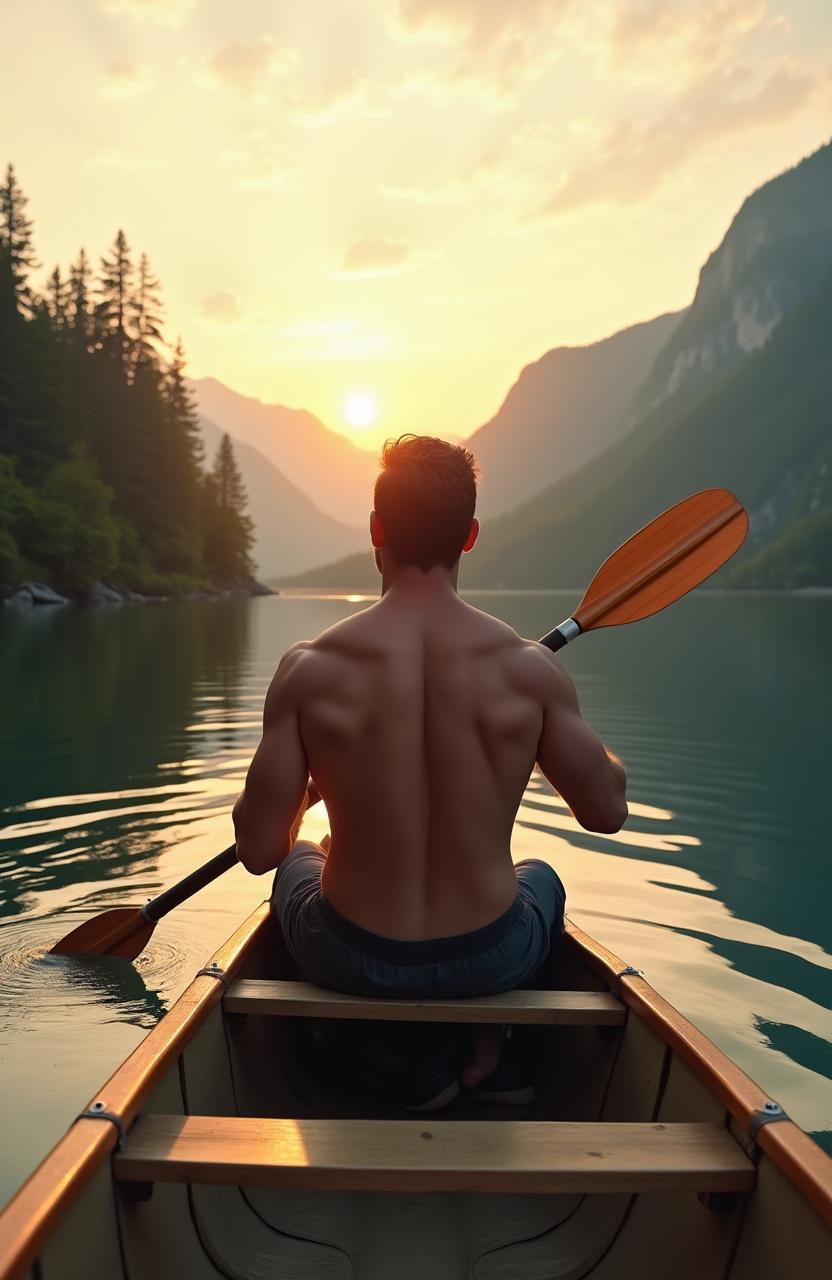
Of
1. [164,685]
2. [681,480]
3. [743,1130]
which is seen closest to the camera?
[743,1130]

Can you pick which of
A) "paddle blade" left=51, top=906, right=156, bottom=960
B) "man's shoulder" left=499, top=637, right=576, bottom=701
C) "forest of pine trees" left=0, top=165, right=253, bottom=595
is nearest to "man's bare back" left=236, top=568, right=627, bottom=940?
"man's shoulder" left=499, top=637, right=576, bottom=701

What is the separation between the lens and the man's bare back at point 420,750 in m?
2.85

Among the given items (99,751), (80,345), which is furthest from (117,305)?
(99,751)

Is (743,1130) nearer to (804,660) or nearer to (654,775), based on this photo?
(654,775)

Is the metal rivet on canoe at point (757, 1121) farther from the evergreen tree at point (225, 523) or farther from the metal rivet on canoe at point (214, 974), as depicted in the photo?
the evergreen tree at point (225, 523)

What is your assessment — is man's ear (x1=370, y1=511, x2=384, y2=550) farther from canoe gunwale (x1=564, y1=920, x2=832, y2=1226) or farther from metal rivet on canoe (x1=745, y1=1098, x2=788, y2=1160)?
metal rivet on canoe (x1=745, y1=1098, x2=788, y2=1160)

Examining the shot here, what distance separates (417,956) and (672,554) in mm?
2655

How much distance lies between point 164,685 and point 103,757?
6808 millimetres

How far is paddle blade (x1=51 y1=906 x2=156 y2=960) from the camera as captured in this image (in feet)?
18.3

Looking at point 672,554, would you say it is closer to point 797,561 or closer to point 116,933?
point 116,933

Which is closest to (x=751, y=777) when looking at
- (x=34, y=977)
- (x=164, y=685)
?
(x=34, y=977)

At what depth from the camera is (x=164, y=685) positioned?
18281 millimetres

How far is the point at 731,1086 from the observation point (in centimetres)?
257

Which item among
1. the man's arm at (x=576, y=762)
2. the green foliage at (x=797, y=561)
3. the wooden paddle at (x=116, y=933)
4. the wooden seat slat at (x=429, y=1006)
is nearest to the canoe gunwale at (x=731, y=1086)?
the wooden seat slat at (x=429, y=1006)
